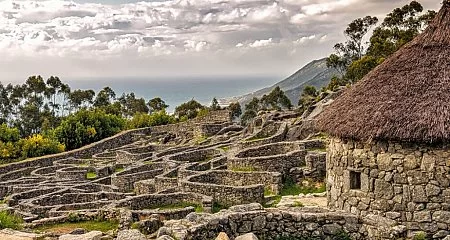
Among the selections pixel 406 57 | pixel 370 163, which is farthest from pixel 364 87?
pixel 370 163

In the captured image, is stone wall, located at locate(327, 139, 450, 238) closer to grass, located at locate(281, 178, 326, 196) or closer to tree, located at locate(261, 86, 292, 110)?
grass, located at locate(281, 178, 326, 196)

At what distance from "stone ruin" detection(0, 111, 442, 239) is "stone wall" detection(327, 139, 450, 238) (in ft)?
5.61

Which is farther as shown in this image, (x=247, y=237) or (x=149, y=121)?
(x=149, y=121)

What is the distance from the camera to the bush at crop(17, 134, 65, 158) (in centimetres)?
5250

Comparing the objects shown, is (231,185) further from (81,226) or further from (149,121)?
(149,121)

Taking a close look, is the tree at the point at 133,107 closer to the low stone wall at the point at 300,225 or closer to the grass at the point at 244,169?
the grass at the point at 244,169

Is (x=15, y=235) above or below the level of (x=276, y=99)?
below

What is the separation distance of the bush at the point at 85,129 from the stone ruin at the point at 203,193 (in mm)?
14597

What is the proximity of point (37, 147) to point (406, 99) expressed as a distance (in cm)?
4416

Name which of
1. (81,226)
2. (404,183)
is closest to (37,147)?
(81,226)

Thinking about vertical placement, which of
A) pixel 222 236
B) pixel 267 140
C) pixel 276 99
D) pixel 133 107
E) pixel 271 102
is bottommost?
pixel 222 236

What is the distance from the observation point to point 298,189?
22078 millimetres

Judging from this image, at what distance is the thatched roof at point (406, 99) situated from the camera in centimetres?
1346

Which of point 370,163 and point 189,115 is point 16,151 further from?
point 370,163
